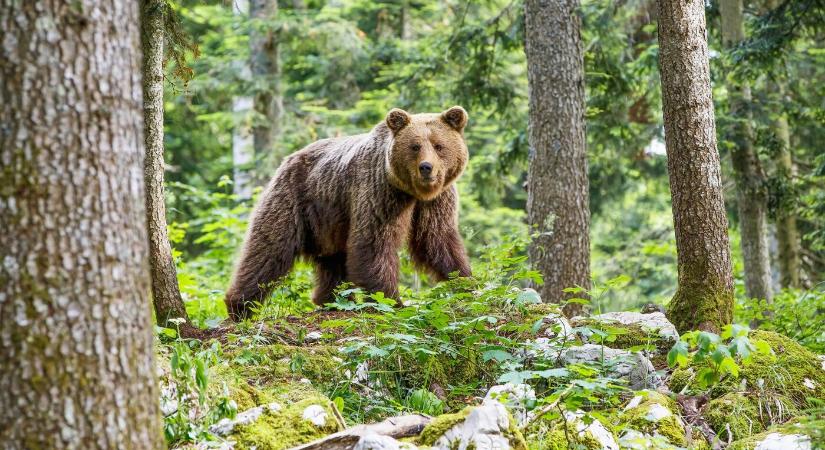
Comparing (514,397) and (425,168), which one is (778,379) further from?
(425,168)

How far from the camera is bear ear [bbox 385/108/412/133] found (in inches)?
312

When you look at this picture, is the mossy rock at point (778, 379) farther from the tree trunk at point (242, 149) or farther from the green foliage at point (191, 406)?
the tree trunk at point (242, 149)

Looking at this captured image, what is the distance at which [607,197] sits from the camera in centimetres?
1750

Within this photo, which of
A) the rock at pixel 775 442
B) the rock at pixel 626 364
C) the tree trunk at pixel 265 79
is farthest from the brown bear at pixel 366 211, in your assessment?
the tree trunk at pixel 265 79

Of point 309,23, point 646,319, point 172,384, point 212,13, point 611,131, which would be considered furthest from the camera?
point 212,13

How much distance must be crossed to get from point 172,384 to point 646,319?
11.7 ft

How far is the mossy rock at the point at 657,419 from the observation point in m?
4.66

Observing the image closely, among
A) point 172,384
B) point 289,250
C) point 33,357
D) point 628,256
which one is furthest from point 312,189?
point 628,256

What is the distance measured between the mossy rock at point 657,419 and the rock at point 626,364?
447 millimetres

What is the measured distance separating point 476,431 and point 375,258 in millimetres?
3818

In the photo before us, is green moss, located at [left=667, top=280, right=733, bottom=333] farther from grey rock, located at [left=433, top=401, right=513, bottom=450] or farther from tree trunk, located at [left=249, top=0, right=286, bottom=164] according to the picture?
tree trunk, located at [left=249, top=0, right=286, bottom=164]

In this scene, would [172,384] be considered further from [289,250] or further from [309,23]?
[309,23]

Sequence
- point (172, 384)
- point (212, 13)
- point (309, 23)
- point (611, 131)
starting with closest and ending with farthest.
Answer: point (172, 384) < point (611, 131) < point (309, 23) < point (212, 13)

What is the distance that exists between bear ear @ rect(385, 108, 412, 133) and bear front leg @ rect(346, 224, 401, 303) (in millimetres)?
918
